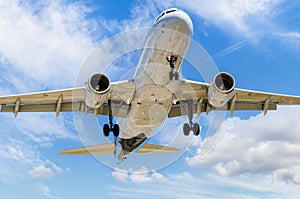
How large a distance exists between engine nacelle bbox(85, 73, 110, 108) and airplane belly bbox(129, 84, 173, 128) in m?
1.94

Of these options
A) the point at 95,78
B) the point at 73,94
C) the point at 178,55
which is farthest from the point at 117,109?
the point at 178,55

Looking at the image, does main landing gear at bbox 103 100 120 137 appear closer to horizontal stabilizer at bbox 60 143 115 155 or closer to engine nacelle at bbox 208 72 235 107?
horizontal stabilizer at bbox 60 143 115 155

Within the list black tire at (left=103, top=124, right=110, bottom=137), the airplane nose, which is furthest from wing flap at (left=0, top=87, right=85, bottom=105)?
the airplane nose

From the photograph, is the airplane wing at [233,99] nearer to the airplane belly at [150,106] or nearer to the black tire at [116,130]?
the airplane belly at [150,106]

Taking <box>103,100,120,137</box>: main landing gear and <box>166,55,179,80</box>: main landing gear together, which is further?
<box>103,100,120,137</box>: main landing gear

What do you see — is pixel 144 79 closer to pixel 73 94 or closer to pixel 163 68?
pixel 163 68

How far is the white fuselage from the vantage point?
1644 cm

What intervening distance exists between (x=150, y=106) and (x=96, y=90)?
318cm

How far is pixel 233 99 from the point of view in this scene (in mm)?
21797

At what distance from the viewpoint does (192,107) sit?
21.8 m

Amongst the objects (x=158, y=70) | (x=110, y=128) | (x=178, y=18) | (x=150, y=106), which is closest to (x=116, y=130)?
(x=110, y=128)

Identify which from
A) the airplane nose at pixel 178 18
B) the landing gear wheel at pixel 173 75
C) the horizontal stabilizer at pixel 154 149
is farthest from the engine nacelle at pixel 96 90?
the horizontal stabilizer at pixel 154 149

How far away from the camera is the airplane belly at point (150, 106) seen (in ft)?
59.8

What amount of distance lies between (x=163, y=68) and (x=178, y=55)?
35.9 inches
